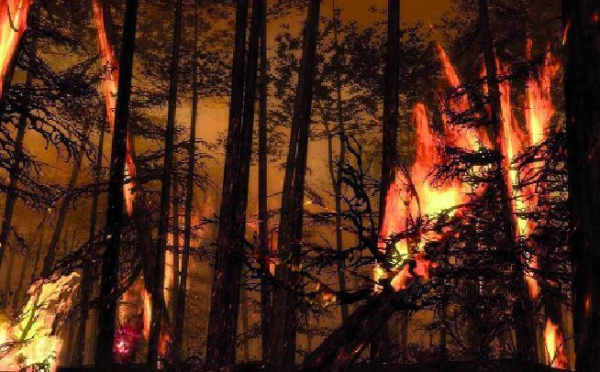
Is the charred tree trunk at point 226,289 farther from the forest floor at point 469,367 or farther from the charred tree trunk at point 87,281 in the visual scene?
the charred tree trunk at point 87,281

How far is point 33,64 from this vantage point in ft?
31.2

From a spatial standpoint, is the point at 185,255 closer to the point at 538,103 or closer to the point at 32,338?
the point at 32,338

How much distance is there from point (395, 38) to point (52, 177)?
24717 millimetres

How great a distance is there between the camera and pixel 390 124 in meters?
8.46

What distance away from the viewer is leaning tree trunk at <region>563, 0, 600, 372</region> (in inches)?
171

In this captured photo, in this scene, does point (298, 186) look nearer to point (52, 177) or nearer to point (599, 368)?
point (599, 368)

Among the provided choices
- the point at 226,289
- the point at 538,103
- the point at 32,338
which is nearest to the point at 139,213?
the point at 226,289

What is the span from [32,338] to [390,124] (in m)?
5.61

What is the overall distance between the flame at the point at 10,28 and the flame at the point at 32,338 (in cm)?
249

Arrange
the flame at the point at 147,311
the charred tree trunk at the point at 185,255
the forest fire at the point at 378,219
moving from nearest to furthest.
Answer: the forest fire at the point at 378,219 → the flame at the point at 147,311 → the charred tree trunk at the point at 185,255

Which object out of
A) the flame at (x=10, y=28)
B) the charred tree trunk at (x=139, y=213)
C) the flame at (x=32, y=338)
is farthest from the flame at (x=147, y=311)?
the flame at (x=10, y=28)

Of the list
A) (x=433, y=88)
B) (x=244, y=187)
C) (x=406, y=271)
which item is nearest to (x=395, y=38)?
(x=244, y=187)

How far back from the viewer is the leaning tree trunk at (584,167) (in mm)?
4340

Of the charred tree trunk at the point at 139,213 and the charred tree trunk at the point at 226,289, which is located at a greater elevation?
the charred tree trunk at the point at 139,213
